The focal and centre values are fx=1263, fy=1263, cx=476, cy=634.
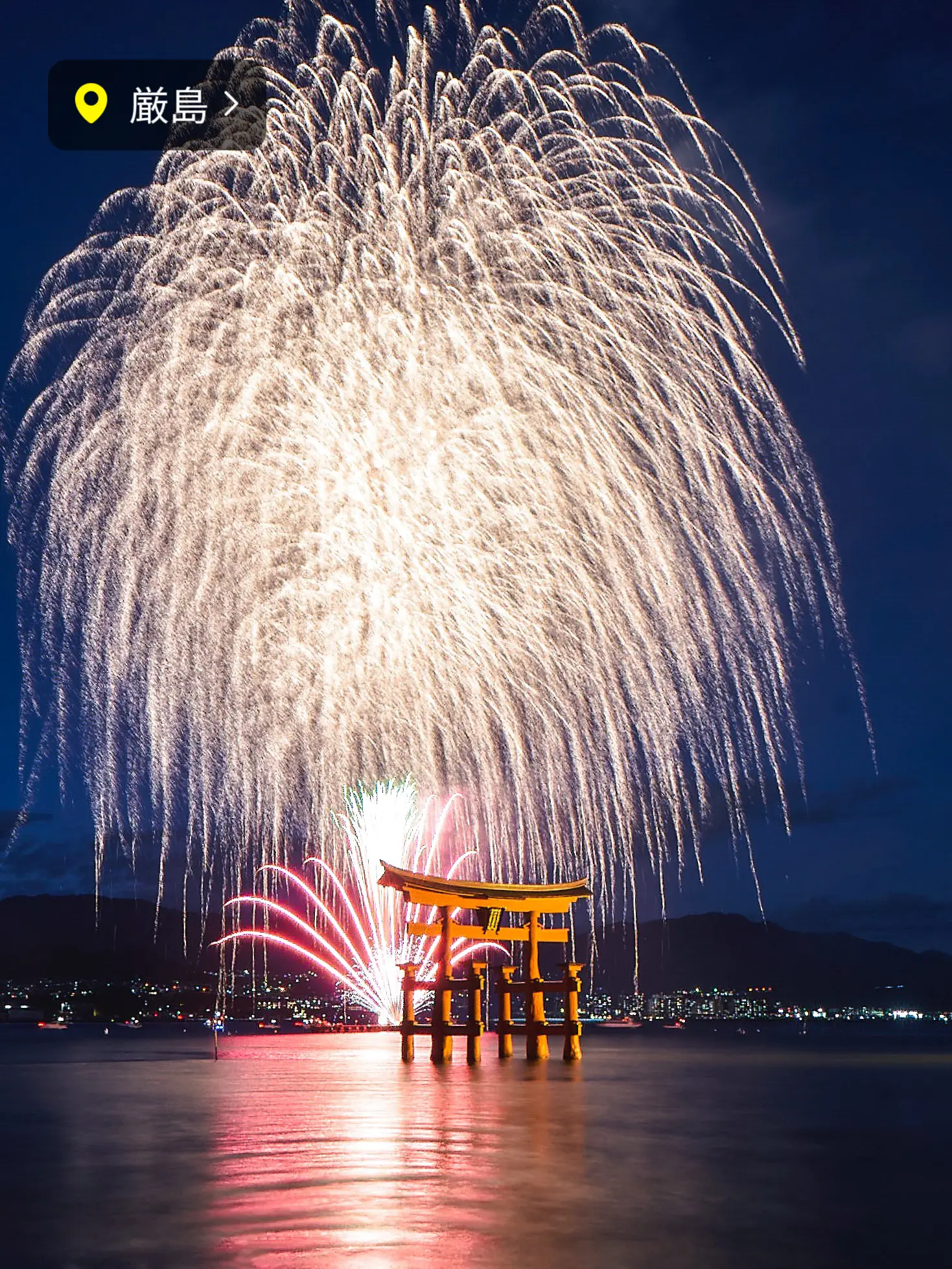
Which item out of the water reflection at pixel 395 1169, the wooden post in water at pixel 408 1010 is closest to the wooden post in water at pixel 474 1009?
the wooden post in water at pixel 408 1010

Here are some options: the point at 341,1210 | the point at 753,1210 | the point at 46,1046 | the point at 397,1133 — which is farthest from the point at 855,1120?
the point at 46,1046

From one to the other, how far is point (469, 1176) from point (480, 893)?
2566 cm

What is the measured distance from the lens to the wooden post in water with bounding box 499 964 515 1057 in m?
47.3

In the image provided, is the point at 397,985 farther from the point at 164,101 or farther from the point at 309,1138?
the point at 164,101

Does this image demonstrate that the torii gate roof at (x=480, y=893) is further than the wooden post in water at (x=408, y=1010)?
No

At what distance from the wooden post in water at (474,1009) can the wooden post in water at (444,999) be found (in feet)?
2.45

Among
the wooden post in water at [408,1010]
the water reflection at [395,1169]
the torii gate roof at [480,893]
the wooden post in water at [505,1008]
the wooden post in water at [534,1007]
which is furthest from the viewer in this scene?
the wooden post in water at [505,1008]

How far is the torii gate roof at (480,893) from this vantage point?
39.8m

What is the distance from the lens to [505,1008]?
4959cm

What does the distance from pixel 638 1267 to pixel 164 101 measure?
20022mm

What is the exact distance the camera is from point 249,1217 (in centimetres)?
1312

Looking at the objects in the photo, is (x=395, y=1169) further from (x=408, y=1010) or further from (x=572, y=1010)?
(x=408, y=1010)

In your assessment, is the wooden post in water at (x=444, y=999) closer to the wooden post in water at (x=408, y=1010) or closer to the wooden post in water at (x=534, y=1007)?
the wooden post in water at (x=408, y=1010)

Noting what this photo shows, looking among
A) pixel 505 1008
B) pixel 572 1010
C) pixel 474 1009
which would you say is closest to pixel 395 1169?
pixel 474 1009
